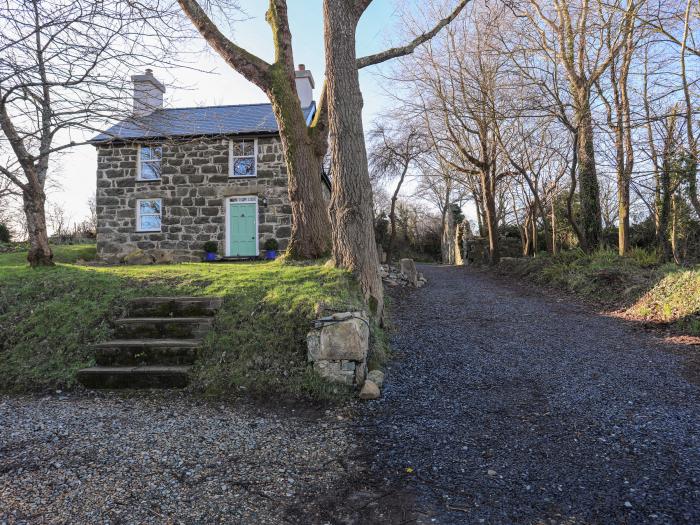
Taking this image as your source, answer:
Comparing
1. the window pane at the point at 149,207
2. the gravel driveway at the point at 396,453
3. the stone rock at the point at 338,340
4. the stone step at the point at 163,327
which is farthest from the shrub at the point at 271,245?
the stone rock at the point at 338,340

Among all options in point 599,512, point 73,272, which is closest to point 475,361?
point 599,512

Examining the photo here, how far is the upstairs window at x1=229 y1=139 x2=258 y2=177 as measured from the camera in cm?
1552

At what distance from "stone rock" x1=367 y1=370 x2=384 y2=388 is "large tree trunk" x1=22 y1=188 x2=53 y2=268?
22.1 feet

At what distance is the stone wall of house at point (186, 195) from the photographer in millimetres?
15281

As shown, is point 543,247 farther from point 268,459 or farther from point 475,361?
point 268,459

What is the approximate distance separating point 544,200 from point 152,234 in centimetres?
1656

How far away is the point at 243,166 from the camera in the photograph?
15.6m

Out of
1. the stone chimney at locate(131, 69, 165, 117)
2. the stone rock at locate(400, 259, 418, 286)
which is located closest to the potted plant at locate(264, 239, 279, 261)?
the stone rock at locate(400, 259, 418, 286)

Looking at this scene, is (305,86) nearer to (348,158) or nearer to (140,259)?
(140,259)

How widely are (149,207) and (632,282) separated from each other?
15.0 metres

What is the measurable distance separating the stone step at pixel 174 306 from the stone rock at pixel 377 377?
212 centimetres

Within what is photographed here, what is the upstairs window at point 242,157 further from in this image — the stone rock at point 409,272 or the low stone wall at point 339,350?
the low stone wall at point 339,350

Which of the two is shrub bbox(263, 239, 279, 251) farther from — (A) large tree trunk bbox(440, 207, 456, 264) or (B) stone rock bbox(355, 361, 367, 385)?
(A) large tree trunk bbox(440, 207, 456, 264)

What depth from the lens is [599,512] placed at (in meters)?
2.29
